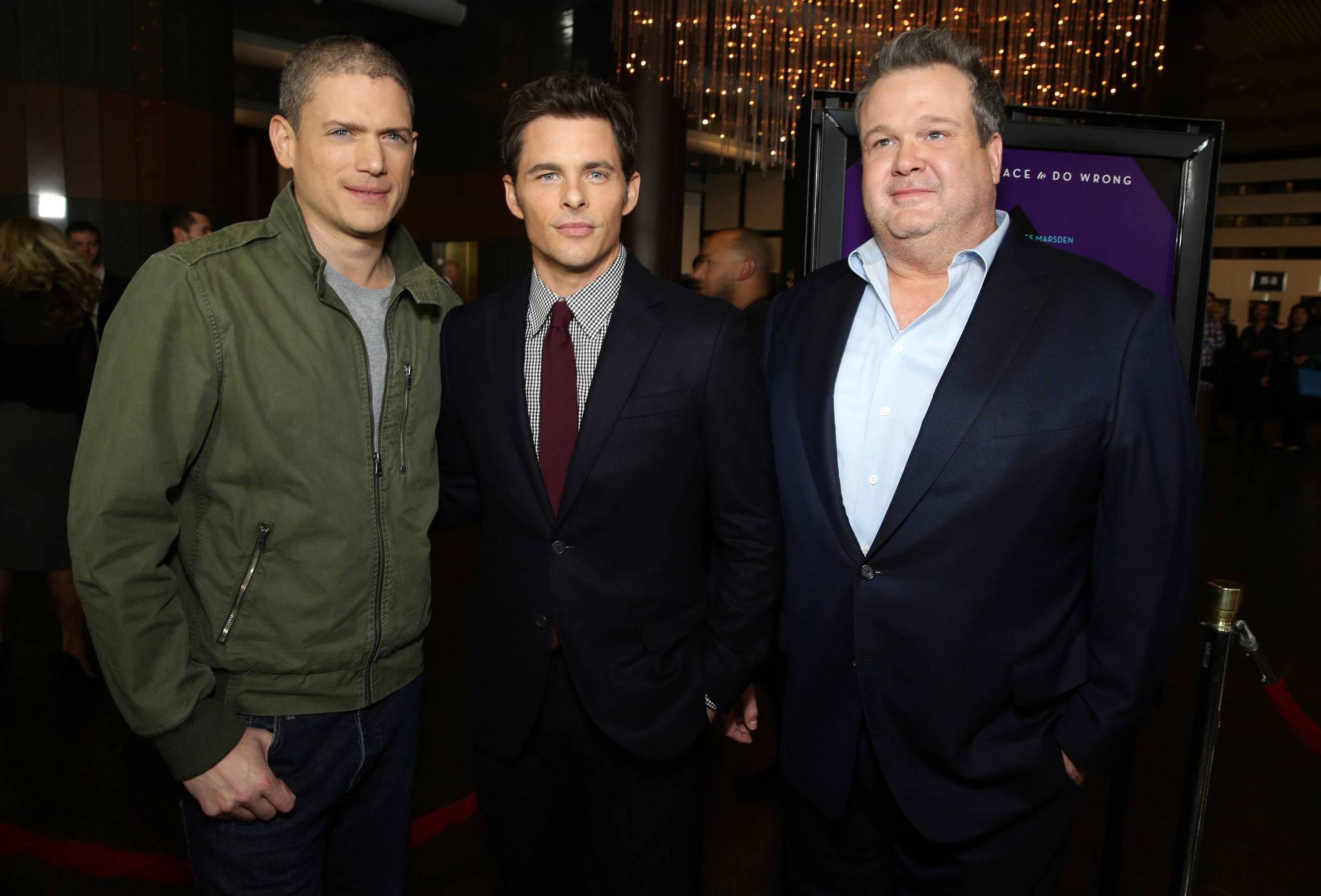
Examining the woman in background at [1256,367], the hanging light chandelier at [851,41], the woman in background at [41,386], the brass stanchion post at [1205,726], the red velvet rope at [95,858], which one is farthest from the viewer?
the woman in background at [1256,367]

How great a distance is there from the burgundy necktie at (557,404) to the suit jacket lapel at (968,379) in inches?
23.5

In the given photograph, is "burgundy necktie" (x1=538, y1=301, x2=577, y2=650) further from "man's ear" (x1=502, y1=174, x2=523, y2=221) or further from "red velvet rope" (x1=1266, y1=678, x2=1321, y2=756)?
"red velvet rope" (x1=1266, y1=678, x2=1321, y2=756)

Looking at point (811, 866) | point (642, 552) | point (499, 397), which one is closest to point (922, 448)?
point (642, 552)

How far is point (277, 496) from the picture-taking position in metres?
1.53

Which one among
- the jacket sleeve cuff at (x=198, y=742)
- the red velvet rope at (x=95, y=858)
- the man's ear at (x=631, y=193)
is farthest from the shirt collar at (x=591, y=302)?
the red velvet rope at (x=95, y=858)

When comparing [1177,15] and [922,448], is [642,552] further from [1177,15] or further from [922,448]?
[1177,15]

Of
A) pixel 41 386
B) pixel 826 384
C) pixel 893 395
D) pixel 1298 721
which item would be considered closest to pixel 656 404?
pixel 826 384

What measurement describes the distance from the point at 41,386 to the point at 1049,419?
386cm

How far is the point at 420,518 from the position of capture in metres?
1.69

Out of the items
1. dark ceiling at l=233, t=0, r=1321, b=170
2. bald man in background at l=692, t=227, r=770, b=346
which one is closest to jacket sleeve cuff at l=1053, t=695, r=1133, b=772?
bald man in background at l=692, t=227, r=770, b=346

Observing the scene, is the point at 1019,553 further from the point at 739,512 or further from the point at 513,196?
the point at 513,196

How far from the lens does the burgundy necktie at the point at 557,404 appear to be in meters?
1.69

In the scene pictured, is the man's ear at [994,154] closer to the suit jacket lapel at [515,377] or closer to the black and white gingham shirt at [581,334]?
the black and white gingham shirt at [581,334]

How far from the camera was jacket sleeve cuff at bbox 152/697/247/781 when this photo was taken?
4.67ft
